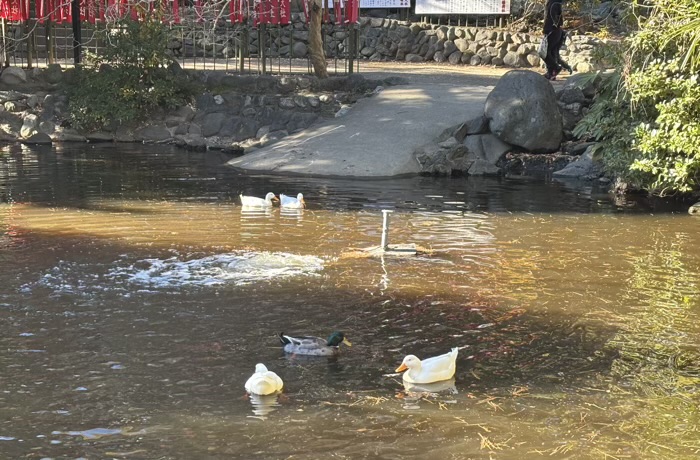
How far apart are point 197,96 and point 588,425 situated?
1757cm

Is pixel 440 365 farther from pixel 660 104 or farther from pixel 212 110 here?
pixel 212 110

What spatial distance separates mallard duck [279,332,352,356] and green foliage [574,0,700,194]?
8.51 m

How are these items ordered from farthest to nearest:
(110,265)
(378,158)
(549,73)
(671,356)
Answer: (549,73) → (378,158) → (110,265) → (671,356)

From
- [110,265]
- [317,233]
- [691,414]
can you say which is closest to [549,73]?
[317,233]

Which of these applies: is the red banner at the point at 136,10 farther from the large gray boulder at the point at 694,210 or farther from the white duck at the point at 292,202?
the large gray boulder at the point at 694,210

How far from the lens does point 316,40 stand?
22.1 metres

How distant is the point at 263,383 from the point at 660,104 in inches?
386

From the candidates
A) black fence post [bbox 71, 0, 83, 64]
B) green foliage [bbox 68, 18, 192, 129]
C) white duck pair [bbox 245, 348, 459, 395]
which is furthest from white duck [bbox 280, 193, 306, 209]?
black fence post [bbox 71, 0, 83, 64]

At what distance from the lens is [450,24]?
2853 centimetres

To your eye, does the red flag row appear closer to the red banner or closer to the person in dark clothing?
the red banner

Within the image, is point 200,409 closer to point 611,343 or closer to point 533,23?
point 611,343

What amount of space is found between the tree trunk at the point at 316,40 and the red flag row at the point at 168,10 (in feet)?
1.81

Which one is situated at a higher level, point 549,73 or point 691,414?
point 549,73

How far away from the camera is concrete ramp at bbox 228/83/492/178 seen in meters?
18.2
